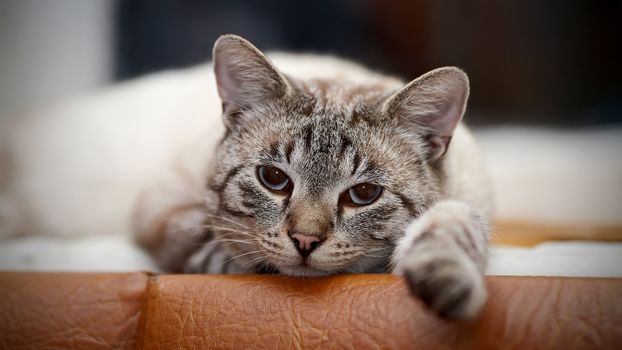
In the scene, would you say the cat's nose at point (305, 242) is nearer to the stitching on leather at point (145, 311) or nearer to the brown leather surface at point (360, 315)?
the brown leather surface at point (360, 315)

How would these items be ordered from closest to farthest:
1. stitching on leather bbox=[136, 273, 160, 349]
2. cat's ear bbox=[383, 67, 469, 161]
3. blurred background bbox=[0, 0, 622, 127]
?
stitching on leather bbox=[136, 273, 160, 349] < cat's ear bbox=[383, 67, 469, 161] < blurred background bbox=[0, 0, 622, 127]

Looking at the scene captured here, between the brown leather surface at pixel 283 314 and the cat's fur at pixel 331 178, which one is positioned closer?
the brown leather surface at pixel 283 314

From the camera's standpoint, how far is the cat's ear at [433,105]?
56.7 inches

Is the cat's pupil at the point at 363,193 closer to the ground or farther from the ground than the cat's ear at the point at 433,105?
closer to the ground

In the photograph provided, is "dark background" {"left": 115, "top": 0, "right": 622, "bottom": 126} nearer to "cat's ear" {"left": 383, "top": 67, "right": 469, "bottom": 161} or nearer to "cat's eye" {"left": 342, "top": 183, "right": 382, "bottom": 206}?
"cat's ear" {"left": 383, "top": 67, "right": 469, "bottom": 161}

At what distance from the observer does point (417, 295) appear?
3.55 ft

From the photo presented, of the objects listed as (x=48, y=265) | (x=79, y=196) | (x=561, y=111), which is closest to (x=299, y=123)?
(x=48, y=265)

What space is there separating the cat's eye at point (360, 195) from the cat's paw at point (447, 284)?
363 millimetres

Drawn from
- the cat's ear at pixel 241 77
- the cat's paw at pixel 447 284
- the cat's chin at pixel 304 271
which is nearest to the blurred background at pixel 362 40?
the cat's ear at pixel 241 77

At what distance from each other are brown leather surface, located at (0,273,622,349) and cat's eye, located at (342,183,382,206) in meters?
0.21

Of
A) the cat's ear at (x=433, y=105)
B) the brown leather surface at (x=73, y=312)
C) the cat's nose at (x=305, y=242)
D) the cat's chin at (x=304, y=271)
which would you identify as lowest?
the brown leather surface at (x=73, y=312)

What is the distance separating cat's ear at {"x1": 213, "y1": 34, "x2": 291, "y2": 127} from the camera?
4.99ft

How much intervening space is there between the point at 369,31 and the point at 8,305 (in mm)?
2246

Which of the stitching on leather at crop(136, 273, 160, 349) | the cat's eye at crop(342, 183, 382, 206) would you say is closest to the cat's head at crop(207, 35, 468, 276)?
the cat's eye at crop(342, 183, 382, 206)
